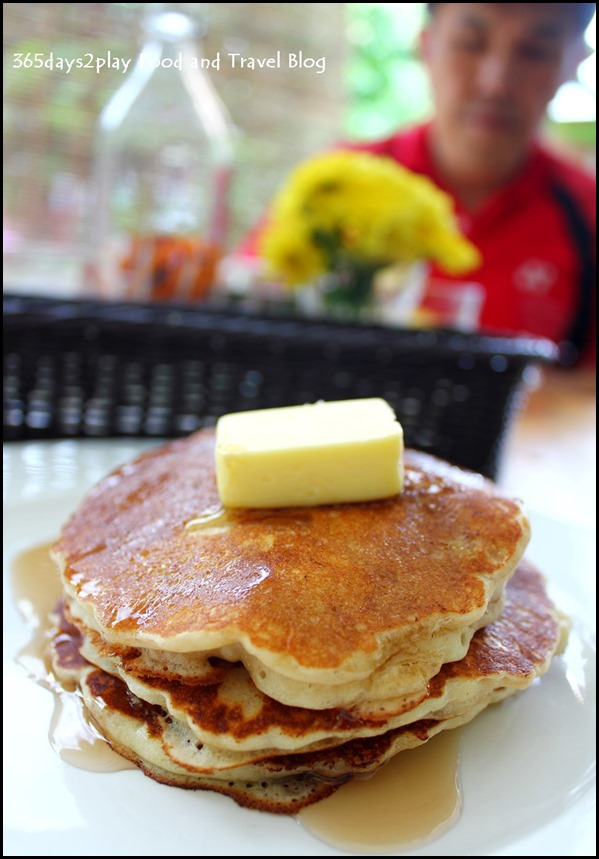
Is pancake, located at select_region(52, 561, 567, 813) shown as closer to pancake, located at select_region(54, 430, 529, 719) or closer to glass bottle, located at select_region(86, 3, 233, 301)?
pancake, located at select_region(54, 430, 529, 719)

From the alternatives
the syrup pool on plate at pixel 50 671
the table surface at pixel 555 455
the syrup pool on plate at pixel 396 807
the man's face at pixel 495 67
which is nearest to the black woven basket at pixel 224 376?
the table surface at pixel 555 455

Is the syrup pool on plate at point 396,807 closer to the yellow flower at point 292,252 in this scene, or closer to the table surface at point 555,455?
the table surface at point 555,455

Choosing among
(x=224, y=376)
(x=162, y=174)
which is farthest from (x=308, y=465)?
(x=162, y=174)

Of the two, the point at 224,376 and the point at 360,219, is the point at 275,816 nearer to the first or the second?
the point at 224,376

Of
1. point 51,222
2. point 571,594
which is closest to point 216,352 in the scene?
point 571,594

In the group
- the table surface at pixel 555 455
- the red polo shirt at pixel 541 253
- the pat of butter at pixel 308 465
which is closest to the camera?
the pat of butter at pixel 308 465
